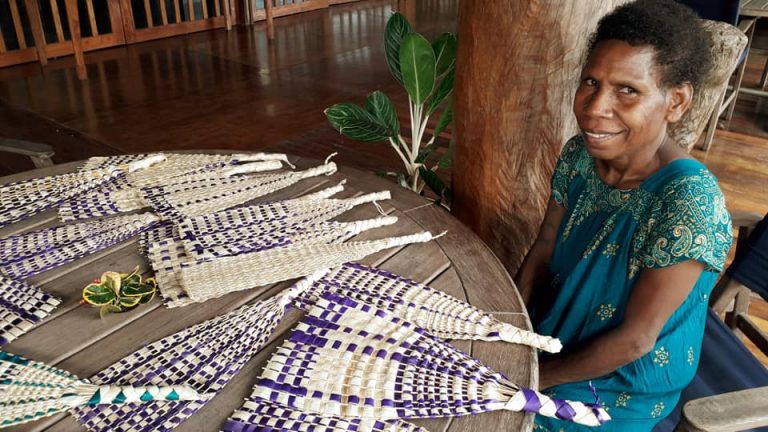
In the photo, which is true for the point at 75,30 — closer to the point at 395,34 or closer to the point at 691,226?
the point at 395,34

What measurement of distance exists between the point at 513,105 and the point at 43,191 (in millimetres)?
1228

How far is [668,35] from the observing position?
41.6 inches

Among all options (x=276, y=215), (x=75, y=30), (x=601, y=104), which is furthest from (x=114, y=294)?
(x=75, y=30)

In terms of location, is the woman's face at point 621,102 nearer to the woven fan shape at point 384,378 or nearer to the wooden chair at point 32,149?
the woven fan shape at point 384,378

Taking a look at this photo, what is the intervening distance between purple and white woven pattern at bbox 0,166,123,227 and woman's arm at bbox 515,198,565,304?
1.07m

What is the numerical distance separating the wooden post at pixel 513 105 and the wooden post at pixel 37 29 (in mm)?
4365

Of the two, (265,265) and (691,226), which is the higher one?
(691,226)

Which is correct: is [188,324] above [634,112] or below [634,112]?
below

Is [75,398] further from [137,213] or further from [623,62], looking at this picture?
[623,62]

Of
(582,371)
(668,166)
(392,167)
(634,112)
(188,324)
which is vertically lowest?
(392,167)

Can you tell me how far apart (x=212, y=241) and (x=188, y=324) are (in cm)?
23

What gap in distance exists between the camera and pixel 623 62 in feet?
3.55

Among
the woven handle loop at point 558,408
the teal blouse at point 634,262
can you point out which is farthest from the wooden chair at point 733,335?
the woven handle loop at point 558,408

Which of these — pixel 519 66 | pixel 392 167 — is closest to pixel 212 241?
pixel 519 66
